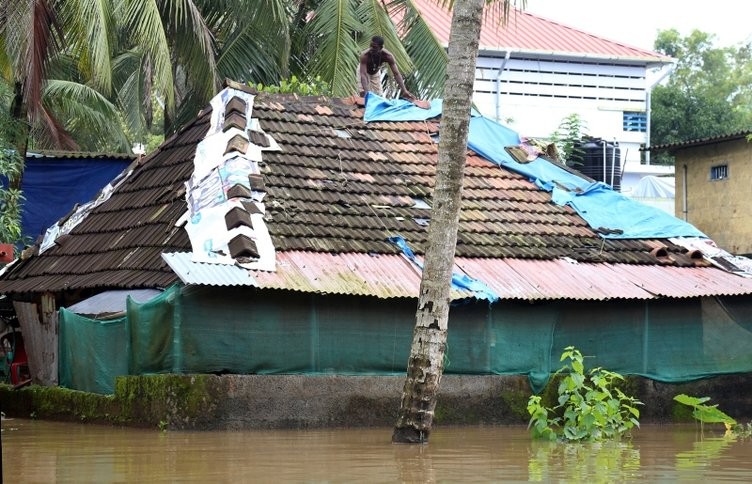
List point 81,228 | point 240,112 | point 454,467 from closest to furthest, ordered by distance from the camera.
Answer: point 454,467 < point 240,112 < point 81,228

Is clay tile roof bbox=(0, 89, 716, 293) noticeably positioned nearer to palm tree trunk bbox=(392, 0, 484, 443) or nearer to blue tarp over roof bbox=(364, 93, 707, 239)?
blue tarp over roof bbox=(364, 93, 707, 239)

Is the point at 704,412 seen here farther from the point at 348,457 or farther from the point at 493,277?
the point at 348,457

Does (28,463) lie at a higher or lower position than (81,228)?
lower

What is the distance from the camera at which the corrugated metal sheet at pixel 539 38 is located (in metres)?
41.8

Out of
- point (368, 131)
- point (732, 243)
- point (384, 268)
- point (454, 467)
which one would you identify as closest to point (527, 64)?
point (732, 243)

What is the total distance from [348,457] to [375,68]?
35.8 feet

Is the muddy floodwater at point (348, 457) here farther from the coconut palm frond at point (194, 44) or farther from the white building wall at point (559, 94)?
the white building wall at point (559, 94)

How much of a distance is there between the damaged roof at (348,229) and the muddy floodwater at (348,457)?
203 centimetres

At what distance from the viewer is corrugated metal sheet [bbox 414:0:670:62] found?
41.8m

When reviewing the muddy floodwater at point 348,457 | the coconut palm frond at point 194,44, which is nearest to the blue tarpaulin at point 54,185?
the coconut palm frond at point 194,44

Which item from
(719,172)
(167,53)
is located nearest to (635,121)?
(719,172)

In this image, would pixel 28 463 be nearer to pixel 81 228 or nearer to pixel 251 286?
pixel 251 286

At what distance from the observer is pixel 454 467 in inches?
428

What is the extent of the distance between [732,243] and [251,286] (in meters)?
20.4
